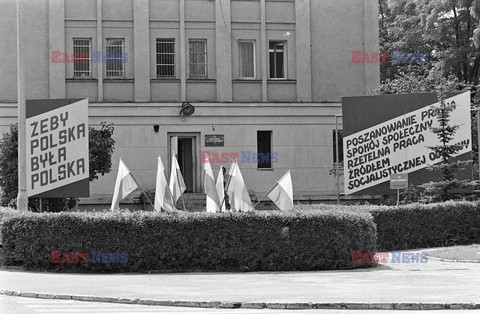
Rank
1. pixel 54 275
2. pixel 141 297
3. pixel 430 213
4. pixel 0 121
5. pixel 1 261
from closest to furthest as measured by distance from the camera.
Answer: pixel 141 297 < pixel 54 275 < pixel 1 261 < pixel 430 213 < pixel 0 121

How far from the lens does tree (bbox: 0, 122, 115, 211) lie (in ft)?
89.5

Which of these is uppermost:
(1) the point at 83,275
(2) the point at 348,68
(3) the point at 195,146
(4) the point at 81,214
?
(2) the point at 348,68

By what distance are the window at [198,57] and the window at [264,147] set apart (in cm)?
356

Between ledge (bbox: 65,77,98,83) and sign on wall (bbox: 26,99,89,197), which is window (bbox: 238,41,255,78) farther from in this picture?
sign on wall (bbox: 26,99,89,197)

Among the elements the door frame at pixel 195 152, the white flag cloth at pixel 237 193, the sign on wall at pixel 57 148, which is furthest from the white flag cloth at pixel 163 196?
the door frame at pixel 195 152

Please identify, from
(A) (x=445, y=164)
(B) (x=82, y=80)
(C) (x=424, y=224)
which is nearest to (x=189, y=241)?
(C) (x=424, y=224)

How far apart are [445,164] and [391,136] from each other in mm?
2096

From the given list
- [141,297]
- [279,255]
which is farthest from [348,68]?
[141,297]

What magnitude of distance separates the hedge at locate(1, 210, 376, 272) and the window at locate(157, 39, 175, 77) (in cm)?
1631

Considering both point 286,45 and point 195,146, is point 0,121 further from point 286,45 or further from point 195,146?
point 286,45

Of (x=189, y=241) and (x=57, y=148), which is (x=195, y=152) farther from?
(x=189, y=241)

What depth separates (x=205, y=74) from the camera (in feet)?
113

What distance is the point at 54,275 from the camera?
17.5 meters

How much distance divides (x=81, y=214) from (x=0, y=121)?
604 inches
